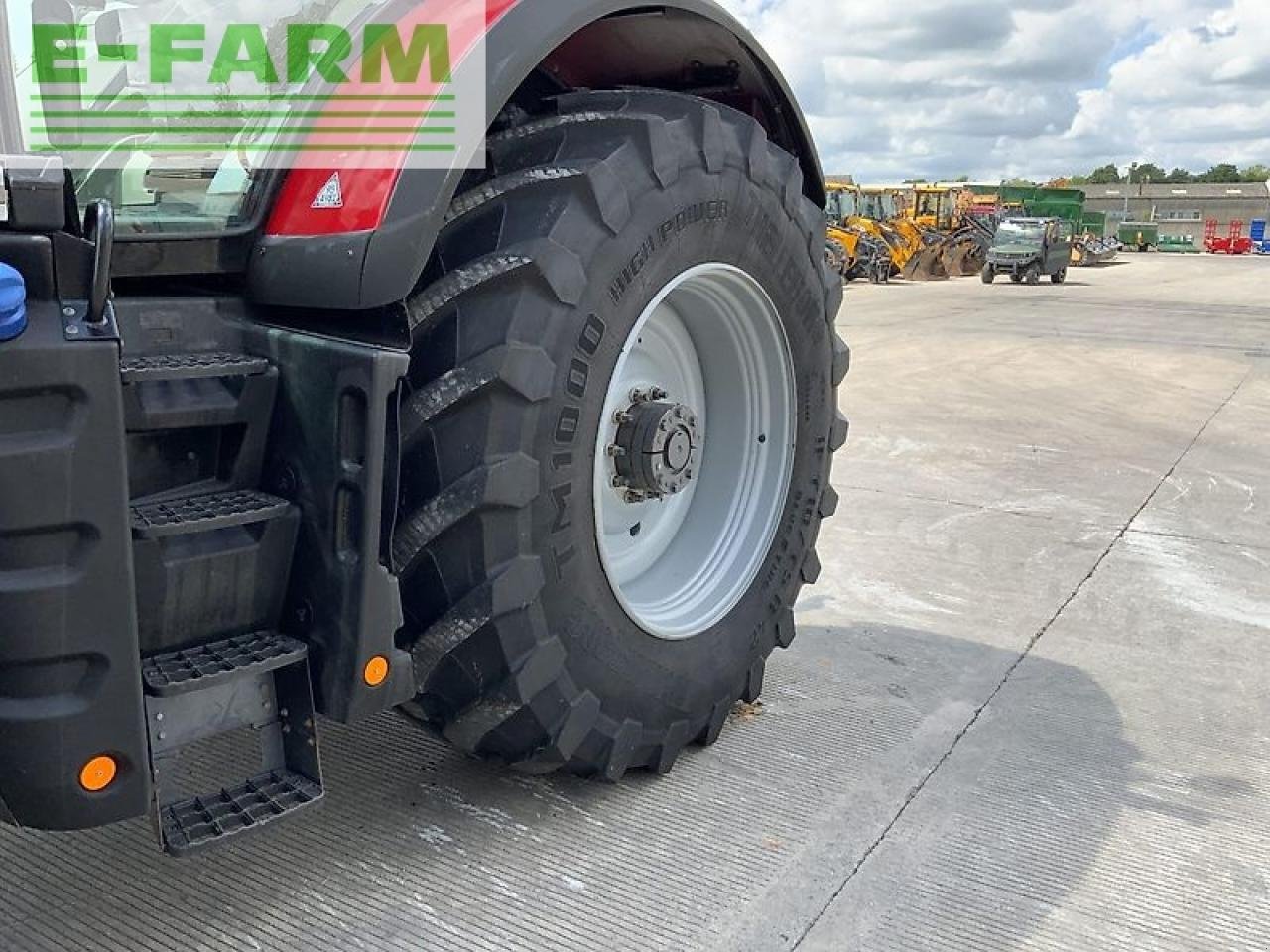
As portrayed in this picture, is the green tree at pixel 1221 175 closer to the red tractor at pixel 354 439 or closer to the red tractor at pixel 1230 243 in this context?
the red tractor at pixel 1230 243

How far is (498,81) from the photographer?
2.16 metres

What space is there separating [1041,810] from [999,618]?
1.42 m

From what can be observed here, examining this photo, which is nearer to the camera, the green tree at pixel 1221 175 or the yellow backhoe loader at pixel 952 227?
the yellow backhoe loader at pixel 952 227

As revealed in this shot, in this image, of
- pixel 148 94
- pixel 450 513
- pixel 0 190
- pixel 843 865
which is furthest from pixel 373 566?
pixel 843 865

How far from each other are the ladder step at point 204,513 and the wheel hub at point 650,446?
942 millimetres

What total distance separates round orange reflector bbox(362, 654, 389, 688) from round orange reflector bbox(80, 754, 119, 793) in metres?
0.43

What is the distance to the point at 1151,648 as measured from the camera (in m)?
3.96

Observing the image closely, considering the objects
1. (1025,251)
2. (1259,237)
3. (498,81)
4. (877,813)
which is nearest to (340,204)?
(498,81)

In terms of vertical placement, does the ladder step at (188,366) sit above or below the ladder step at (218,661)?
above

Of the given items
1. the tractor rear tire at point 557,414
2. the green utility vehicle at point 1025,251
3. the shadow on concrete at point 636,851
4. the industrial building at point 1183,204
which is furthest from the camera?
the industrial building at point 1183,204

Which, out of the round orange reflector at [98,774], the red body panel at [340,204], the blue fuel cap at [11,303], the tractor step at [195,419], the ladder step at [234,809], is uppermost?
the red body panel at [340,204]

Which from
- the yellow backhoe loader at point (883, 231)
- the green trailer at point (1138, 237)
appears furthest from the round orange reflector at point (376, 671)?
the green trailer at point (1138, 237)

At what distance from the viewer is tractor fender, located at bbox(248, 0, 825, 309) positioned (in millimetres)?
2018

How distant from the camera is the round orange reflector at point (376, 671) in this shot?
2.02m
